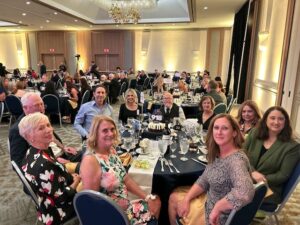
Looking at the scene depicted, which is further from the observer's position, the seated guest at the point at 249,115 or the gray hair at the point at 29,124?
the seated guest at the point at 249,115

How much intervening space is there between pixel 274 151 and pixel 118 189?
4.54 feet

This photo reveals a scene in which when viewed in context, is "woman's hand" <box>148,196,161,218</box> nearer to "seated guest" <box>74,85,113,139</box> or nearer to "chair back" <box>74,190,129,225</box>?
"chair back" <box>74,190,129,225</box>

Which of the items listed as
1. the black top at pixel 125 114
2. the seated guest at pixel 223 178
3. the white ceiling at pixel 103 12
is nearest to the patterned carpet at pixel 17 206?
the seated guest at pixel 223 178

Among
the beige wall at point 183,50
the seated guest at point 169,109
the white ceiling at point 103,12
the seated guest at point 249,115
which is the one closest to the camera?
the seated guest at point 249,115

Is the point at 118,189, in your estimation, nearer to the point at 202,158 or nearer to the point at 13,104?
the point at 202,158

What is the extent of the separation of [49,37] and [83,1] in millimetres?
6591

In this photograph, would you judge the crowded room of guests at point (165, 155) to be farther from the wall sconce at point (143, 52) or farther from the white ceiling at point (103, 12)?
the wall sconce at point (143, 52)

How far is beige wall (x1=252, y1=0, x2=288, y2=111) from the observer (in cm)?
532

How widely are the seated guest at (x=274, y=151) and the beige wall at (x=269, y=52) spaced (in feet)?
11.8

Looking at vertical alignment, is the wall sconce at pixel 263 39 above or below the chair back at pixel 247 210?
above

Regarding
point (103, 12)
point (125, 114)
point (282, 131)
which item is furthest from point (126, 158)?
point (103, 12)

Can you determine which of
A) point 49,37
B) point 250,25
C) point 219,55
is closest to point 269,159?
point 250,25

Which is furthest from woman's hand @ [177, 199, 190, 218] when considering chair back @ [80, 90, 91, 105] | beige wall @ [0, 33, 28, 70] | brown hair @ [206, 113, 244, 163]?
beige wall @ [0, 33, 28, 70]

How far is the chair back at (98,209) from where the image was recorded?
4.09 feet
